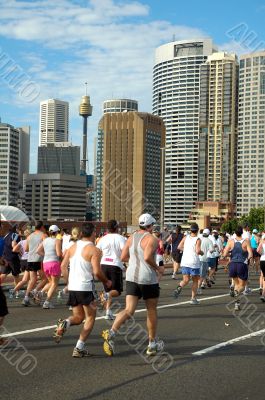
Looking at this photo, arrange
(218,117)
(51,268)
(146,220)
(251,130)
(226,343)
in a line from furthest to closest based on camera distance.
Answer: (218,117)
(251,130)
(51,268)
(226,343)
(146,220)

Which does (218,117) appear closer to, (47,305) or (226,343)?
(47,305)

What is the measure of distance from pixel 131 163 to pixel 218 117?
1688 inches

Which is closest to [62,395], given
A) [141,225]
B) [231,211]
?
[141,225]

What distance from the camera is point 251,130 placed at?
146 meters

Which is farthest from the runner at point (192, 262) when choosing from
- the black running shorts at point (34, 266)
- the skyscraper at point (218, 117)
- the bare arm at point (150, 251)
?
the skyscraper at point (218, 117)

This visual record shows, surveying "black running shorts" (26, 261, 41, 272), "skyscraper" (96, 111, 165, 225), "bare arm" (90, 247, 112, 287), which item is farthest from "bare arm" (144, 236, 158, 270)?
"skyscraper" (96, 111, 165, 225)

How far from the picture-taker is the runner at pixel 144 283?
26.3 feet

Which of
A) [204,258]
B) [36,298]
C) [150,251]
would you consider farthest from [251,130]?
[150,251]

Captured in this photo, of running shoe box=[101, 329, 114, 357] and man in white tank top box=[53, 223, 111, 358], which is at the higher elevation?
man in white tank top box=[53, 223, 111, 358]

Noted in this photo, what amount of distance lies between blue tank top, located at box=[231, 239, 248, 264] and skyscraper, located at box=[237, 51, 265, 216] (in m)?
112

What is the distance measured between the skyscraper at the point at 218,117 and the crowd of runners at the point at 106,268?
134 m

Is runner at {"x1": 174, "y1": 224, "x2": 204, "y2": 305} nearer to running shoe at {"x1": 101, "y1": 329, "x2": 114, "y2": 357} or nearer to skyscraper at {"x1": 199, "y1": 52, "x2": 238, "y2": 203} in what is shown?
running shoe at {"x1": 101, "y1": 329, "x2": 114, "y2": 357}

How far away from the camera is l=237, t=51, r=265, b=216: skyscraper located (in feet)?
441

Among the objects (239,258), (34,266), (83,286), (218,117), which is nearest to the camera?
(83,286)
